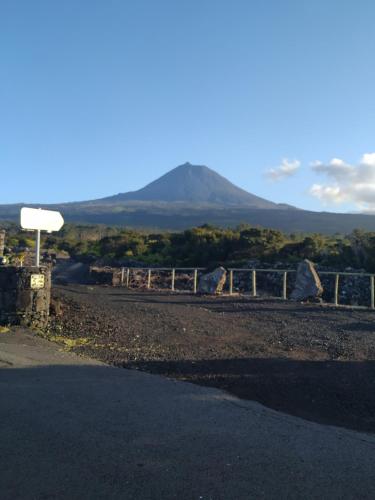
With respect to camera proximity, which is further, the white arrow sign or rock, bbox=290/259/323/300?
rock, bbox=290/259/323/300

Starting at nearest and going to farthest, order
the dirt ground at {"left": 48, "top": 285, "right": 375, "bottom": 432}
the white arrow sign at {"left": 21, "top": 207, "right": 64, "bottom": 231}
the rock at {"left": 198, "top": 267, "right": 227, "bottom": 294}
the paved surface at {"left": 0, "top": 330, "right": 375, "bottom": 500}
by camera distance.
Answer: the paved surface at {"left": 0, "top": 330, "right": 375, "bottom": 500}, the dirt ground at {"left": 48, "top": 285, "right": 375, "bottom": 432}, the white arrow sign at {"left": 21, "top": 207, "right": 64, "bottom": 231}, the rock at {"left": 198, "top": 267, "right": 227, "bottom": 294}

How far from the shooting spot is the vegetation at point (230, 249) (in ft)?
95.3

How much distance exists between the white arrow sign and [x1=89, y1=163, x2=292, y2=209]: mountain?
135m

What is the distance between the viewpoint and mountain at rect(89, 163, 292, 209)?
15788cm

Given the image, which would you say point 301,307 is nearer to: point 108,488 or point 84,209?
point 108,488

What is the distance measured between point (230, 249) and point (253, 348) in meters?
24.2

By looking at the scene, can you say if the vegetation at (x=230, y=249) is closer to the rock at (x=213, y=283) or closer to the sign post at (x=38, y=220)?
the rock at (x=213, y=283)

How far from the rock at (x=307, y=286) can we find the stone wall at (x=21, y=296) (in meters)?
10.7

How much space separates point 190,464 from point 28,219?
29.4 ft

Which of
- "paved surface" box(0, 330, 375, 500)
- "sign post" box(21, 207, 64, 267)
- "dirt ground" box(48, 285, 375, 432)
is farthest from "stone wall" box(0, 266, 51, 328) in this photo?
"paved surface" box(0, 330, 375, 500)

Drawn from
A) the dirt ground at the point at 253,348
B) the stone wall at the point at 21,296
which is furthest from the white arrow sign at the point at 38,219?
the dirt ground at the point at 253,348

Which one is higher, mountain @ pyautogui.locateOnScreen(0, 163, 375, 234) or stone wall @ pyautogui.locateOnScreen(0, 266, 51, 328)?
mountain @ pyautogui.locateOnScreen(0, 163, 375, 234)

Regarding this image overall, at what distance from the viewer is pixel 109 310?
14195 mm

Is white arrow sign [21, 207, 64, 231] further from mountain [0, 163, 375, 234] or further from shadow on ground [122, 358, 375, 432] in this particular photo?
mountain [0, 163, 375, 234]
